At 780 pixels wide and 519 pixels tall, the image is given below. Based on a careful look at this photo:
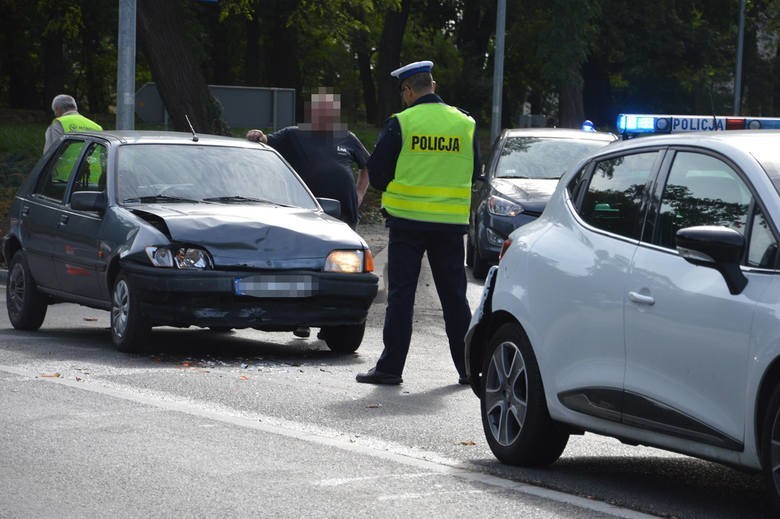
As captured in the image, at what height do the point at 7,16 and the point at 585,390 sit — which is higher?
the point at 7,16

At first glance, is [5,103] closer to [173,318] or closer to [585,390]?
[173,318]

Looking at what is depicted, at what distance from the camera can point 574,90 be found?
43.1 meters

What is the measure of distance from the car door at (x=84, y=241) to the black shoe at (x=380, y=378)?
233cm

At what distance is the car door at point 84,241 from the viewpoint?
11375mm

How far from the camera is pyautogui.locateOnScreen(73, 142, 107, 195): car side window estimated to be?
1183 cm

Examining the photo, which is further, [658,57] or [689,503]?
[658,57]

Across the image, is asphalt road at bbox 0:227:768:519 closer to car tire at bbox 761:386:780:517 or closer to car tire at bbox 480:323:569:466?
car tire at bbox 480:323:569:466

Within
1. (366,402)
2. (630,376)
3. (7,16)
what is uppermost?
(7,16)

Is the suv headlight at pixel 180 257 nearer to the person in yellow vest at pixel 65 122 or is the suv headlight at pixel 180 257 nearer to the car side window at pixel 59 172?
the car side window at pixel 59 172

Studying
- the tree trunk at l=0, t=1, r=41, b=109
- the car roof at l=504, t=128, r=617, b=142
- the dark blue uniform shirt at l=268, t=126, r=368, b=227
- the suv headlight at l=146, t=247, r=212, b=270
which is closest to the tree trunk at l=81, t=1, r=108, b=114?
the tree trunk at l=0, t=1, r=41, b=109

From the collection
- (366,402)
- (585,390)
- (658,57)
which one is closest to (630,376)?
(585,390)

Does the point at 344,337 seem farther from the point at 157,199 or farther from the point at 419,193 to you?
the point at 419,193

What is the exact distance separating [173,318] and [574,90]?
33.6m

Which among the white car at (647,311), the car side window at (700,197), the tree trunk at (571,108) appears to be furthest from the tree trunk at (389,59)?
the car side window at (700,197)
